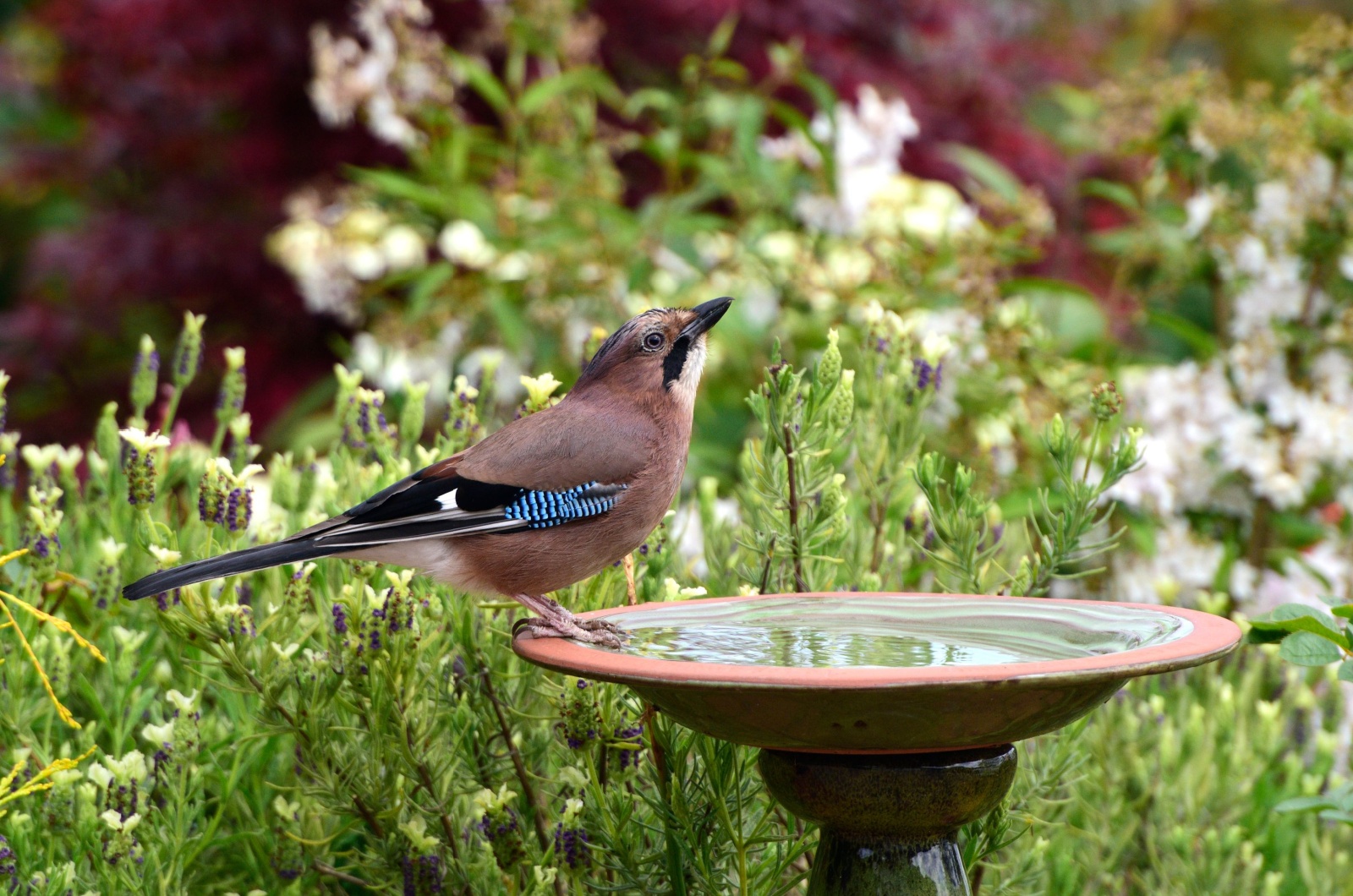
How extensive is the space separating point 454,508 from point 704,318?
0.68 meters

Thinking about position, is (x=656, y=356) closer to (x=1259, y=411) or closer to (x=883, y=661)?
(x=883, y=661)

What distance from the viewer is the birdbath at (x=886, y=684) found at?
1800 millimetres

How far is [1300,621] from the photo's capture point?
2236 mm

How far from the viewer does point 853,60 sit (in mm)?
6555

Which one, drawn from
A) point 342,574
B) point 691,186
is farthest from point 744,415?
point 342,574

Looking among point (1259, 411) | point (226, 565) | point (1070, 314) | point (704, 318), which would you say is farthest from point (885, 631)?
point (1070, 314)

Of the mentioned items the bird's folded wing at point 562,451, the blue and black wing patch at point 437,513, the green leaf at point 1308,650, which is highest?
the bird's folded wing at point 562,451

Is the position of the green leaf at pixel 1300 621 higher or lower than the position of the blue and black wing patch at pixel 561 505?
lower

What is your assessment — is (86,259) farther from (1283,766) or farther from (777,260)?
(1283,766)

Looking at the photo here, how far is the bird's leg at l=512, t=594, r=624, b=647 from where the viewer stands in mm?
2221

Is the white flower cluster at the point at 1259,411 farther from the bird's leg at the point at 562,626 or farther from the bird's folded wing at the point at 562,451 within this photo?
the bird's leg at the point at 562,626

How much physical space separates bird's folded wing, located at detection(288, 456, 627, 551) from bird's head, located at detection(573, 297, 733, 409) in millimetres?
313

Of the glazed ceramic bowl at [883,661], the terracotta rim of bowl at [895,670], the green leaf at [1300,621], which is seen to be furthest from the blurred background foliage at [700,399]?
the terracotta rim of bowl at [895,670]

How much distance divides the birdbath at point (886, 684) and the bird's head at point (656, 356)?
1.96ft
